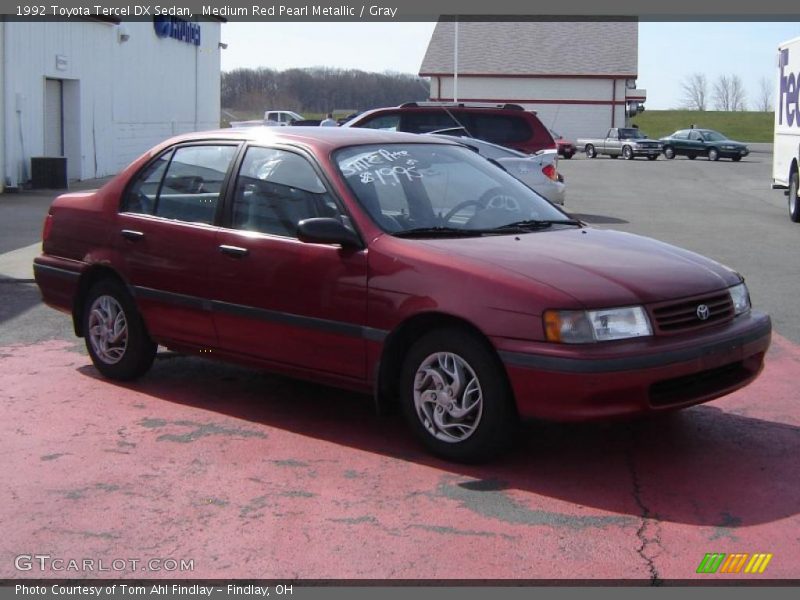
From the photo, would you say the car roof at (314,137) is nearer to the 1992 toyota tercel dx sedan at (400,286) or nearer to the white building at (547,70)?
the 1992 toyota tercel dx sedan at (400,286)

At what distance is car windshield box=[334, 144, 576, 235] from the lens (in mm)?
6090

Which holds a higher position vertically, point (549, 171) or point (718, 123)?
point (718, 123)

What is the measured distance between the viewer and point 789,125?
19984 millimetres

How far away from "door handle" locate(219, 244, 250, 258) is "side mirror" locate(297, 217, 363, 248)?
1.92 feet

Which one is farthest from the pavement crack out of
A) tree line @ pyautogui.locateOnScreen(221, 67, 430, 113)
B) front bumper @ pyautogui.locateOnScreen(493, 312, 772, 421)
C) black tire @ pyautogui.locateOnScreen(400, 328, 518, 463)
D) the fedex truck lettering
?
tree line @ pyautogui.locateOnScreen(221, 67, 430, 113)

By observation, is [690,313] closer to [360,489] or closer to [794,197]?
[360,489]

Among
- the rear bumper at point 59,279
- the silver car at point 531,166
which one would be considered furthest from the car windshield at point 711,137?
the rear bumper at point 59,279

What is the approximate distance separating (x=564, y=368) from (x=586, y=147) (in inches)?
2028

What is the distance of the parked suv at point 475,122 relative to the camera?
1725 cm

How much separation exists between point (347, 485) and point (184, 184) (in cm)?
255

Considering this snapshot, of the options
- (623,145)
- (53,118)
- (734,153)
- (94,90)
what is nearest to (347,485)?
Result: (53,118)

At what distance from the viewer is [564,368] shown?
Result: 5086 millimetres

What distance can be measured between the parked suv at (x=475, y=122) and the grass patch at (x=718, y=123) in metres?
62.6

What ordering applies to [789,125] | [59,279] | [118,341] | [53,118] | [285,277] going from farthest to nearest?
[53,118] < [789,125] < [59,279] < [118,341] < [285,277]
